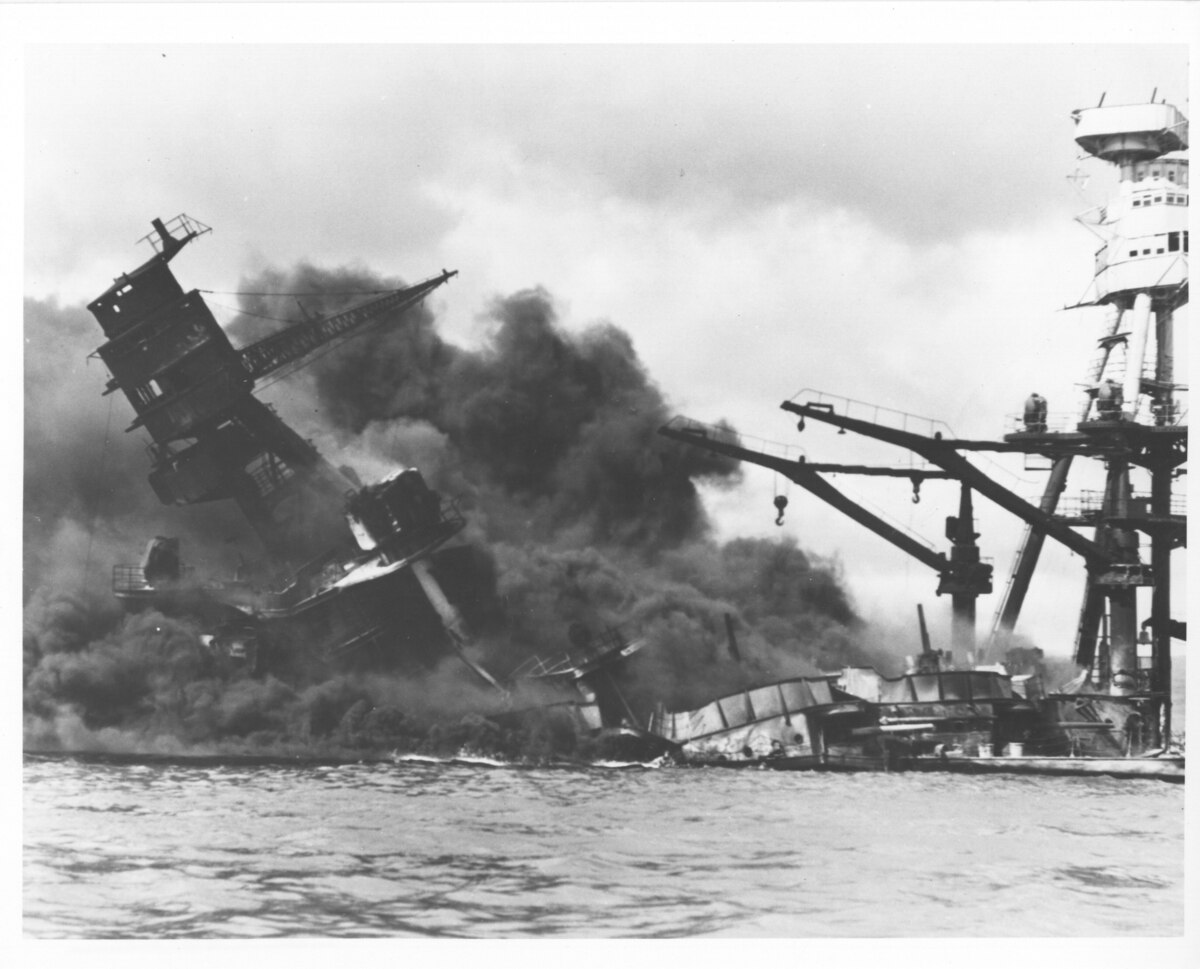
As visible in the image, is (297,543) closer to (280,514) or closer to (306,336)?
(280,514)

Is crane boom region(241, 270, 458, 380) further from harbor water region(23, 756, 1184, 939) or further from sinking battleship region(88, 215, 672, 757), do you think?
harbor water region(23, 756, 1184, 939)

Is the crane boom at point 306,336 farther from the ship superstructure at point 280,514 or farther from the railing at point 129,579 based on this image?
the railing at point 129,579

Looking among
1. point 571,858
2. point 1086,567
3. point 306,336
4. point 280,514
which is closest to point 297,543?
point 280,514

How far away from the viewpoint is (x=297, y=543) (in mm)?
27750

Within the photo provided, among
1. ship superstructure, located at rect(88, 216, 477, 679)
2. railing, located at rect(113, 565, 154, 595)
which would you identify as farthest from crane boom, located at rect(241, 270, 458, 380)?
railing, located at rect(113, 565, 154, 595)

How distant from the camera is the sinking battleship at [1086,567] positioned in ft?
88.1

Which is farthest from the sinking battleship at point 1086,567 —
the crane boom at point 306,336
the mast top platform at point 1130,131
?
the crane boom at point 306,336

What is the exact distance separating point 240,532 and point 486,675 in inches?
178

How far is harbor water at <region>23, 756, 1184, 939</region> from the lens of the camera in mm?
21094

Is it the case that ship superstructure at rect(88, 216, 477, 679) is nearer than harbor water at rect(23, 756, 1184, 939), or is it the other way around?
harbor water at rect(23, 756, 1184, 939)

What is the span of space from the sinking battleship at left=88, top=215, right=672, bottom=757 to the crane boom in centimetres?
2

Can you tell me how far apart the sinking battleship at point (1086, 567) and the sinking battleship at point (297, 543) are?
9.31ft

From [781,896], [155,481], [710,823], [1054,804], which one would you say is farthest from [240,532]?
[1054,804]

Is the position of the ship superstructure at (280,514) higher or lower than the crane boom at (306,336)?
lower
